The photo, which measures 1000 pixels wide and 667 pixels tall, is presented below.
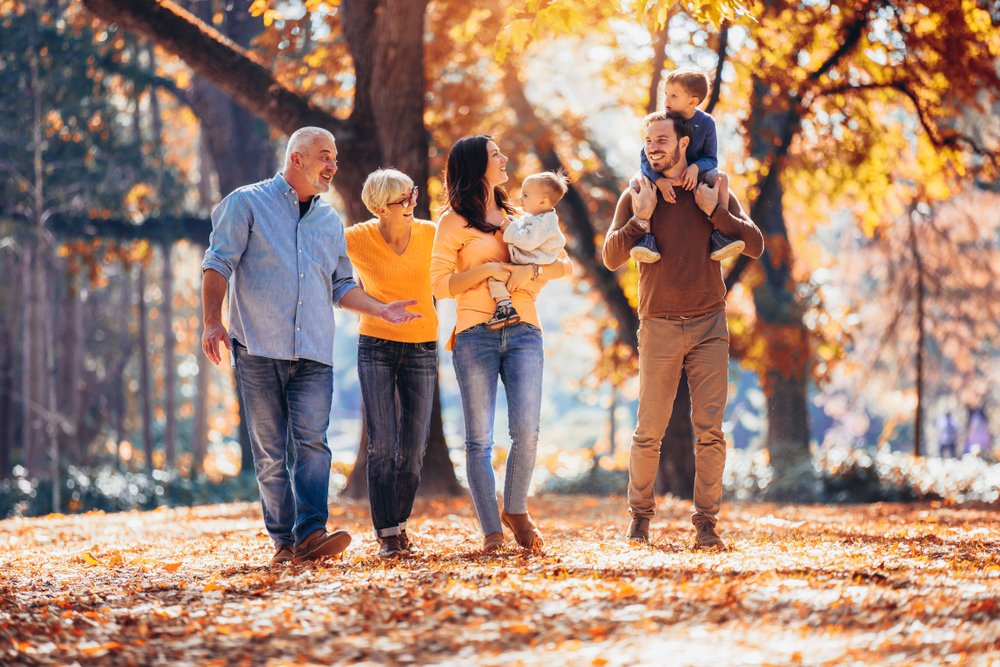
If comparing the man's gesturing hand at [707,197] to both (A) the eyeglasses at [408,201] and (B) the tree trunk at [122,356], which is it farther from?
(B) the tree trunk at [122,356]

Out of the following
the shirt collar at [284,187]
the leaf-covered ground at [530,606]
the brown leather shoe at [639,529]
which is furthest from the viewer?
the brown leather shoe at [639,529]

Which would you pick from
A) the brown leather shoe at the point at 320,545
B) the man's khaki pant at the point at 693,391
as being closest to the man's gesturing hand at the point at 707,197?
the man's khaki pant at the point at 693,391

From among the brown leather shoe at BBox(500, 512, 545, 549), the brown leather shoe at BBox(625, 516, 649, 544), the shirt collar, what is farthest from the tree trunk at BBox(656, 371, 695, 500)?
the shirt collar

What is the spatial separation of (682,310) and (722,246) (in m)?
0.39

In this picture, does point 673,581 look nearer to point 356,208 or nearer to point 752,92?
point 356,208

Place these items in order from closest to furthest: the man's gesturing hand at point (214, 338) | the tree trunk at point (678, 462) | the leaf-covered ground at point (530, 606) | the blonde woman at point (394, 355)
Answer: the leaf-covered ground at point (530, 606) < the man's gesturing hand at point (214, 338) < the blonde woman at point (394, 355) < the tree trunk at point (678, 462)

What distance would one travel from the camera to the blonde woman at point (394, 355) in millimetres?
4684

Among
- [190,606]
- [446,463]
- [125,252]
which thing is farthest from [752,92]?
[125,252]

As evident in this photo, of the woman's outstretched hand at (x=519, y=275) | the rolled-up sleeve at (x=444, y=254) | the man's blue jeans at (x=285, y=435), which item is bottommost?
the man's blue jeans at (x=285, y=435)

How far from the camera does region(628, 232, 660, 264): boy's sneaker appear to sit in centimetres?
471

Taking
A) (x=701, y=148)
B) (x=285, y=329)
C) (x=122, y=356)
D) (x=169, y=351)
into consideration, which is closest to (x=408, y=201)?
(x=285, y=329)

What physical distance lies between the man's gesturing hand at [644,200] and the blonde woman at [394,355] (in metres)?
1.12

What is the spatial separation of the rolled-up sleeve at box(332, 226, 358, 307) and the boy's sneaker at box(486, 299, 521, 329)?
2.84ft

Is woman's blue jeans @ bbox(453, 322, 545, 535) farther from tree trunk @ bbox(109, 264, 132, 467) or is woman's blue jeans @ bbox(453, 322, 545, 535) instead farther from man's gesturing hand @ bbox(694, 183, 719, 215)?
tree trunk @ bbox(109, 264, 132, 467)
